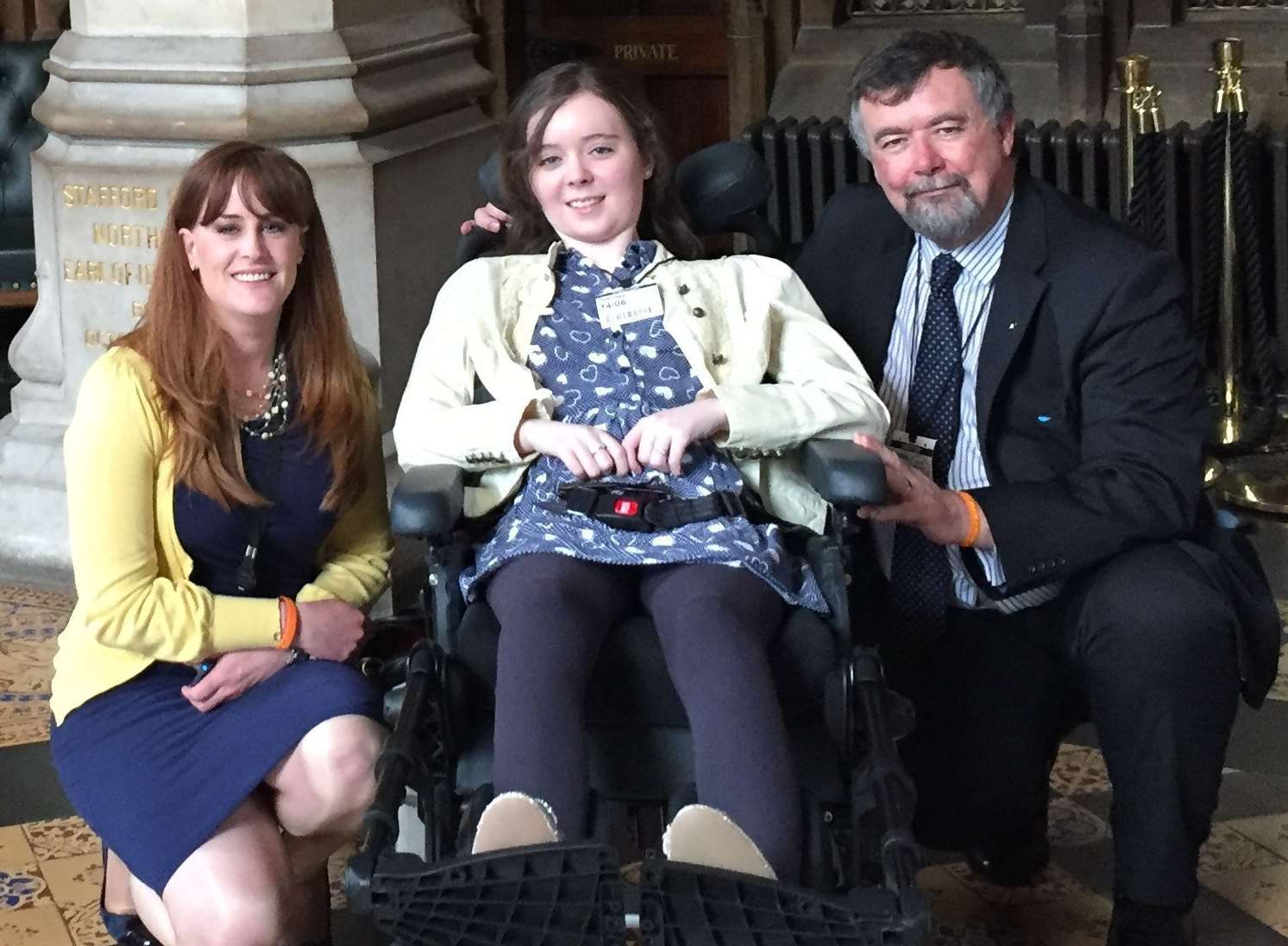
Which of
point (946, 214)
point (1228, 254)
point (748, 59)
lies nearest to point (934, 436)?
point (946, 214)

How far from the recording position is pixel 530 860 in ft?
6.19

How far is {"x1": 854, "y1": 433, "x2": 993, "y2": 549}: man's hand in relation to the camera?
2414 millimetres

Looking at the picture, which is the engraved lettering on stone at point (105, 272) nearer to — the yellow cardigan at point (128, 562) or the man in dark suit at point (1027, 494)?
the yellow cardigan at point (128, 562)

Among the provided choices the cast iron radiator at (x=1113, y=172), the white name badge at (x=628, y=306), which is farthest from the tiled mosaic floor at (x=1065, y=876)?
the cast iron radiator at (x=1113, y=172)

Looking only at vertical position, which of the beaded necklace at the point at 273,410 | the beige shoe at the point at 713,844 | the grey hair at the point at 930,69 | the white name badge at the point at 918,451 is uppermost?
the grey hair at the point at 930,69

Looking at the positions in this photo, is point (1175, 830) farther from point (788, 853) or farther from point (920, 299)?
point (920, 299)

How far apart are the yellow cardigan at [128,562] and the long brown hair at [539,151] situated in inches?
22.8

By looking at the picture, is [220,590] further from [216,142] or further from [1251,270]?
[1251,270]

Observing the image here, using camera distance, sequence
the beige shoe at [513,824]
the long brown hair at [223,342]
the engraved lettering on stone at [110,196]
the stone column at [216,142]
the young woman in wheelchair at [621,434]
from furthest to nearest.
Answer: the engraved lettering on stone at [110,196], the stone column at [216,142], the long brown hair at [223,342], the young woman in wheelchair at [621,434], the beige shoe at [513,824]

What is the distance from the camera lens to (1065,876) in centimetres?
278

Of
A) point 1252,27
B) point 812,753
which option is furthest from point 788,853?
point 1252,27

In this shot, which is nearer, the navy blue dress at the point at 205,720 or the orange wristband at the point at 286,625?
the navy blue dress at the point at 205,720

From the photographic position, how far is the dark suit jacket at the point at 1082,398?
2432mm

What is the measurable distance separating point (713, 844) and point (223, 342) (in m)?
0.88
